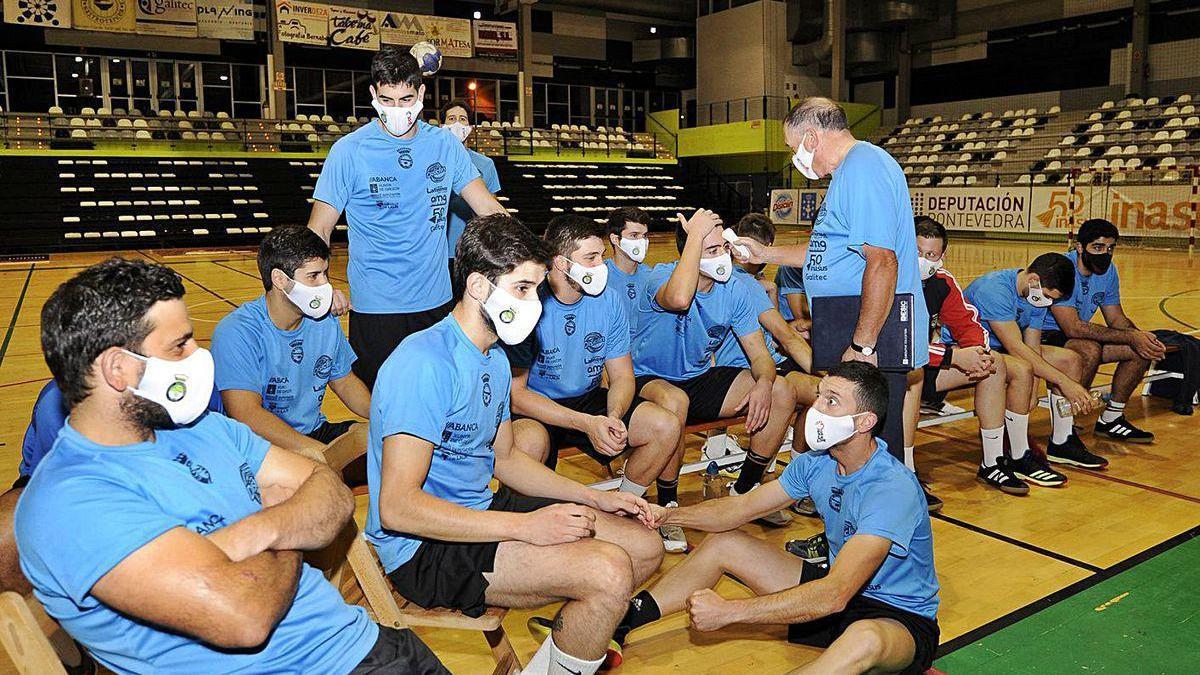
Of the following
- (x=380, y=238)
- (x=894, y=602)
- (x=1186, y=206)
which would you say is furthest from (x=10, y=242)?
(x=1186, y=206)

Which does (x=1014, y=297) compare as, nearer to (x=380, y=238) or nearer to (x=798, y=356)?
(x=798, y=356)

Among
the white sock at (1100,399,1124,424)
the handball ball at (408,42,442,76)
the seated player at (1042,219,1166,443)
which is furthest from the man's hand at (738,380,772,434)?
the white sock at (1100,399,1124,424)

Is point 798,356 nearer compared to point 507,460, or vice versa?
point 507,460

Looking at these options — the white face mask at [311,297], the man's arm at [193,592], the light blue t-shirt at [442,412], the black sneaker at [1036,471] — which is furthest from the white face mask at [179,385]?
the black sneaker at [1036,471]

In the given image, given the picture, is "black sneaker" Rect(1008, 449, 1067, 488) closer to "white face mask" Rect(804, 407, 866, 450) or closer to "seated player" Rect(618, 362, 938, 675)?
"seated player" Rect(618, 362, 938, 675)

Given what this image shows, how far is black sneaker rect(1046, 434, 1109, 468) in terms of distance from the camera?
16.7ft

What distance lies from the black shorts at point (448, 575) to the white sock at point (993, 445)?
338 centimetres

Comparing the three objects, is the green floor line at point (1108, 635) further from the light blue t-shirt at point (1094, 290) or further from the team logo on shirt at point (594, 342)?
the light blue t-shirt at point (1094, 290)

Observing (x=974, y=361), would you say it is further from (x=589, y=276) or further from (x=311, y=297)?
(x=311, y=297)

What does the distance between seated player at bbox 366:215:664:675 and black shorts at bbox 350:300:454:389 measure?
148 centimetres

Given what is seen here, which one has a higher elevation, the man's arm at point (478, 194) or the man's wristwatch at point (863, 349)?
the man's arm at point (478, 194)

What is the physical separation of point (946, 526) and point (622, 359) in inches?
A: 69.6

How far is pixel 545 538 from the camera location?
2404 mm

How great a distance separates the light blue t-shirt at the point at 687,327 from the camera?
468 centimetres
